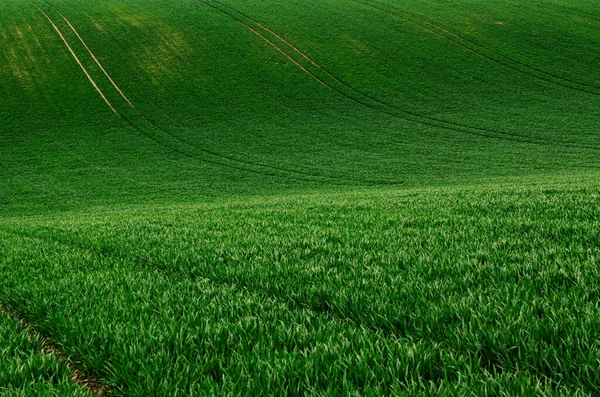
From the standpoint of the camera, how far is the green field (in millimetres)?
3068

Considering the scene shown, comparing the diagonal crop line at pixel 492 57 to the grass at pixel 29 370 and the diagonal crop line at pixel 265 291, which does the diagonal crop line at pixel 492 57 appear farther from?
the grass at pixel 29 370

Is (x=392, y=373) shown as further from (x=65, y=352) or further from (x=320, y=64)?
(x=320, y=64)

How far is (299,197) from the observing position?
2098cm

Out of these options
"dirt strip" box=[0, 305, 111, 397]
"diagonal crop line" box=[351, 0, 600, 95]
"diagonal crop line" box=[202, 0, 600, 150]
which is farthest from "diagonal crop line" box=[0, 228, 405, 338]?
"diagonal crop line" box=[351, 0, 600, 95]

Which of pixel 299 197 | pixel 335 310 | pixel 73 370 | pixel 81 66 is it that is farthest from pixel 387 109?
pixel 73 370

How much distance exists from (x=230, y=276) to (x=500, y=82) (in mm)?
59297

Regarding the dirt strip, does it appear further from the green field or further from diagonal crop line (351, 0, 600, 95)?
diagonal crop line (351, 0, 600, 95)

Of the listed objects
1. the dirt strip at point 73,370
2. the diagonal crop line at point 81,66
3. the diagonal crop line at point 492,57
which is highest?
the diagonal crop line at point 492,57

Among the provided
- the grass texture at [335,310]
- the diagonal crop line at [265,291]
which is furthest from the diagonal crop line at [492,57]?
the diagonal crop line at [265,291]

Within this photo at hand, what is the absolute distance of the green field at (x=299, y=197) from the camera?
307cm

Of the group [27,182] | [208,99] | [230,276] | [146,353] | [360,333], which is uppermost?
[360,333]

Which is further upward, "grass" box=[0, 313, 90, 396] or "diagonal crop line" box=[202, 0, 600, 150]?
"grass" box=[0, 313, 90, 396]

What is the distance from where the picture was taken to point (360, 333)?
→ 3.30 m

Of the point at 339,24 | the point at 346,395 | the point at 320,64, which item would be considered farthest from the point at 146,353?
the point at 339,24
